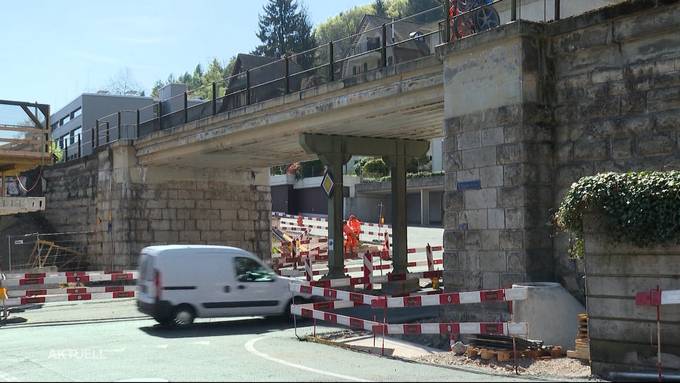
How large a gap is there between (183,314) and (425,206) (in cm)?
3986

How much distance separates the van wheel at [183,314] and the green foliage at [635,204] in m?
7.66

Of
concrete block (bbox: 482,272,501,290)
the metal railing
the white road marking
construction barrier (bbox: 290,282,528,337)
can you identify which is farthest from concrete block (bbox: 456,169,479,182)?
the white road marking

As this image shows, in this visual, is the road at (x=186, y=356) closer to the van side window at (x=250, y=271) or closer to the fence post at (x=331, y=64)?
the van side window at (x=250, y=271)

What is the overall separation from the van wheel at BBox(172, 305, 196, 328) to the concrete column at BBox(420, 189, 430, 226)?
129 ft

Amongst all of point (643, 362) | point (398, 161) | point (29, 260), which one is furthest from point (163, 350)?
point (29, 260)

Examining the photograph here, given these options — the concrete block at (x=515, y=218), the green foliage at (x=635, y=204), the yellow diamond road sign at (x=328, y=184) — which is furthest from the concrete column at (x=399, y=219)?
the green foliage at (x=635, y=204)

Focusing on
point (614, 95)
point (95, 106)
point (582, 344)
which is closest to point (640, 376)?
point (582, 344)

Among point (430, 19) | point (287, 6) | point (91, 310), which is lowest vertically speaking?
point (91, 310)

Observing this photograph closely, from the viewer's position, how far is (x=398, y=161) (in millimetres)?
22422

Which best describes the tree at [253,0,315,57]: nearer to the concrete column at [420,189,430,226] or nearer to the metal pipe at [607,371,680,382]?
the concrete column at [420,189,430,226]

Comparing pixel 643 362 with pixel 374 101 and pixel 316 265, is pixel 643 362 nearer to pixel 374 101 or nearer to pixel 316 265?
pixel 374 101

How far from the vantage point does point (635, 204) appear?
8.76m

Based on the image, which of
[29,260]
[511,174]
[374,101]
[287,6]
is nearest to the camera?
[511,174]

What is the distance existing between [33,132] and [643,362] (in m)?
19.6
